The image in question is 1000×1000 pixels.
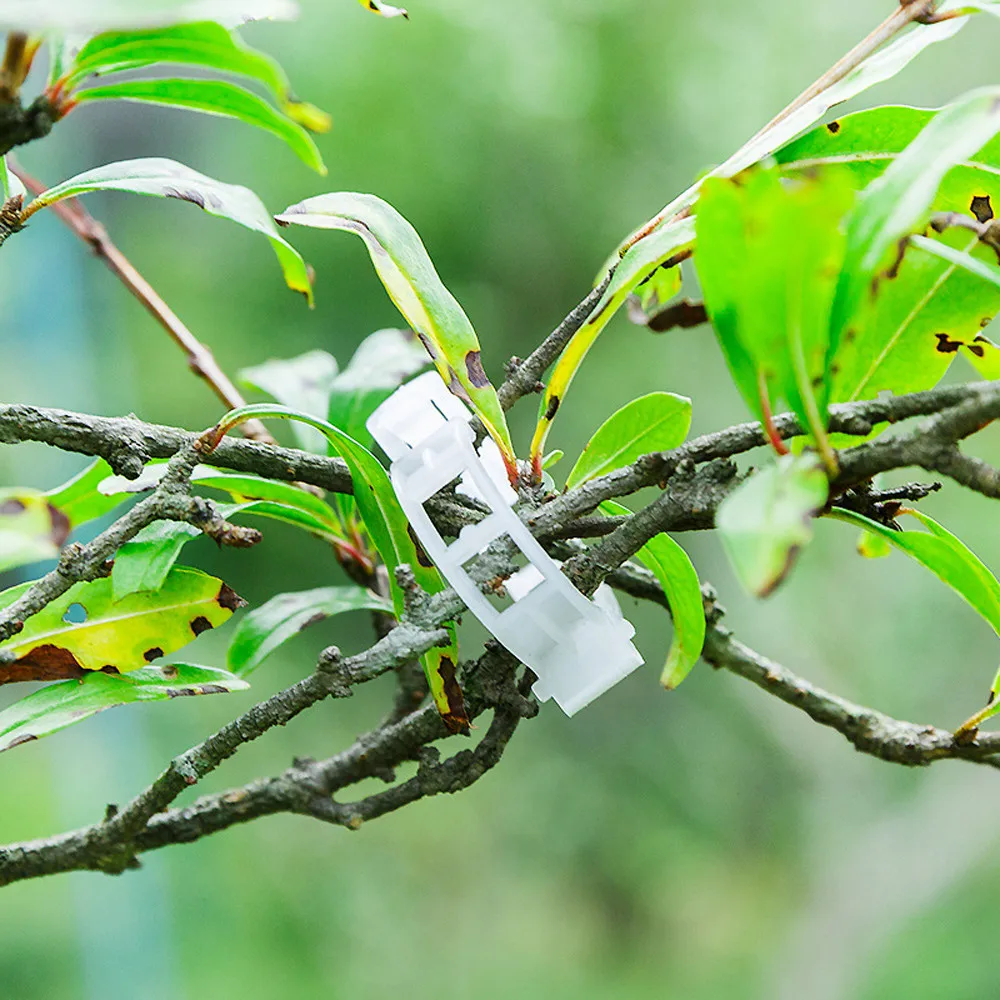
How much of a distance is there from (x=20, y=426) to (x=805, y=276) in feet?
0.96

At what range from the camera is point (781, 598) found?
69.7 inches

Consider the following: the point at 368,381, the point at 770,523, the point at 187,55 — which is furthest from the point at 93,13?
the point at 368,381

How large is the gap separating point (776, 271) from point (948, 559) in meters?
0.15

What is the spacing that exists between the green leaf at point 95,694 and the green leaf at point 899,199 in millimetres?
263

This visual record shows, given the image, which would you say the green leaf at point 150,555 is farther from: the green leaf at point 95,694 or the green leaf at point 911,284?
the green leaf at point 911,284

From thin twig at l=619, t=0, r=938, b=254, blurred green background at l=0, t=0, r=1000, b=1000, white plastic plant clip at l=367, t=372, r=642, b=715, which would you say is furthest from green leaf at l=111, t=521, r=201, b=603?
blurred green background at l=0, t=0, r=1000, b=1000

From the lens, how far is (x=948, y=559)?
0.33 m

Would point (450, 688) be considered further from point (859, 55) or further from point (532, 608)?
point (859, 55)

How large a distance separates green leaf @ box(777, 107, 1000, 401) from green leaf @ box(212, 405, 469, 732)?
0.56 ft

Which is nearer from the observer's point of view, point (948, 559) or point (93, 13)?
point (93, 13)

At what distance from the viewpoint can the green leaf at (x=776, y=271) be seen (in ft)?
0.74

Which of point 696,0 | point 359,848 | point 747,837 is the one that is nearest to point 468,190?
point 696,0

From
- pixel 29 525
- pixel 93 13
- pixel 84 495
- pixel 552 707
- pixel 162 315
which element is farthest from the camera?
pixel 552 707

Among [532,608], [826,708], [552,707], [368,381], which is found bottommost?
[552,707]
